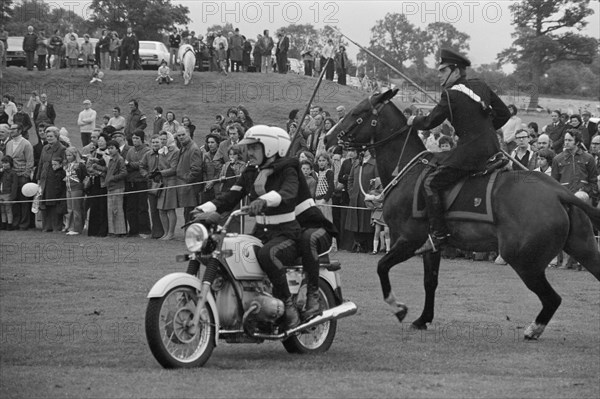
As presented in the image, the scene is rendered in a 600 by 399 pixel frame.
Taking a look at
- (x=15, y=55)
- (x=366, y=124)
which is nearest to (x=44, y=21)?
(x=15, y=55)

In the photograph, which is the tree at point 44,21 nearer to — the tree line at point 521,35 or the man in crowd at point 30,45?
the tree line at point 521,35

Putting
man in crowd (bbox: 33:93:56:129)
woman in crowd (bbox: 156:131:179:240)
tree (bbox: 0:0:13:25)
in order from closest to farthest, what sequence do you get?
woman in crowd (bbox: 156:131:179:240) < man in crowd (bbox: 33:93:56:129) < tree (bbox: 0:0:13:25)

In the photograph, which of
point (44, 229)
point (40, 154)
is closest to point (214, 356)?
point (44, 229)

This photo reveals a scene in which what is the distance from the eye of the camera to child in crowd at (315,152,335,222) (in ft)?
70.4

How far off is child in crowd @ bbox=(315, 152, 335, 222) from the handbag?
387 cm

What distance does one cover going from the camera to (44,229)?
2530 centimetres

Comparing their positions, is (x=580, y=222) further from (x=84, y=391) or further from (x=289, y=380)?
(x=84, y=391)

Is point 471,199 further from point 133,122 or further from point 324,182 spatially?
point 133,122

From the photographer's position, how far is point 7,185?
84.1ft

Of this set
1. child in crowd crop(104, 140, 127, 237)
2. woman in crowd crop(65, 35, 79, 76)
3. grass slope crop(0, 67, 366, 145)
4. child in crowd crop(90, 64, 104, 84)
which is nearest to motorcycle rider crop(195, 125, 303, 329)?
child in crowd crop(104, 140, 127, 237)

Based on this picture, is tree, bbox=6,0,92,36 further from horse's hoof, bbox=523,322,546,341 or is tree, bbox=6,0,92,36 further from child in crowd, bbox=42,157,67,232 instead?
horse's hoof, bbox=523,322,546,341

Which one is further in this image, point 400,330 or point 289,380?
point 400,330

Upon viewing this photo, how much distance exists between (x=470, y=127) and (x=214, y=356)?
163 inches

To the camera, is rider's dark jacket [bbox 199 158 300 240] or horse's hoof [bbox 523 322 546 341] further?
horse's hoof [bbox 523 322 546 341]
